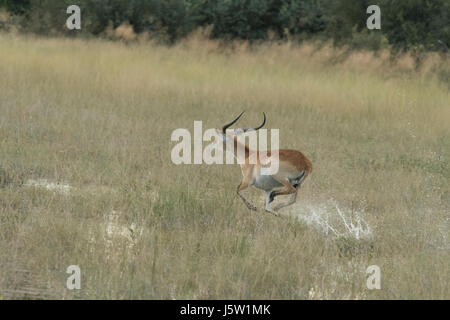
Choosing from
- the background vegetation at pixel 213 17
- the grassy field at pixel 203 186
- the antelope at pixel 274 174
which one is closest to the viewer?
the grassy field at pixel 203 186

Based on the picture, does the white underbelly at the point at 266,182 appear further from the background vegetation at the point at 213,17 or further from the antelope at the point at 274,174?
the background vegetation at the point at 213,17

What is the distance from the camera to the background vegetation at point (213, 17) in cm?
2206

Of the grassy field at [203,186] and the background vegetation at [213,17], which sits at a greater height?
the background vegetation at [213,17]

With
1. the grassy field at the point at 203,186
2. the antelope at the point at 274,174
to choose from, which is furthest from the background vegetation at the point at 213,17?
the antelope at the point at 274,174

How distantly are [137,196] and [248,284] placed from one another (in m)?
1.91

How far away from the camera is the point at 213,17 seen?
23078mm

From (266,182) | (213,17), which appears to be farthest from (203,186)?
(213,17)

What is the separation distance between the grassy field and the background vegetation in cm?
780

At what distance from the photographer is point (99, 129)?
29.2 ft

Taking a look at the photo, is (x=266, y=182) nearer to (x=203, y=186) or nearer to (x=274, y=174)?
(x=274, y=174)

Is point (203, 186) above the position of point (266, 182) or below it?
below

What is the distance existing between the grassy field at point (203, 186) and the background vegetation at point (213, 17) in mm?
7798

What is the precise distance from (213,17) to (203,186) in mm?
17092

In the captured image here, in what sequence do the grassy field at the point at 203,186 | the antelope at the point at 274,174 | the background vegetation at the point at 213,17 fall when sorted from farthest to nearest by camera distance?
the background vegetation at the point at 213,17
the antelope at the point at 274,174
the grassy field at the point at 203,186
